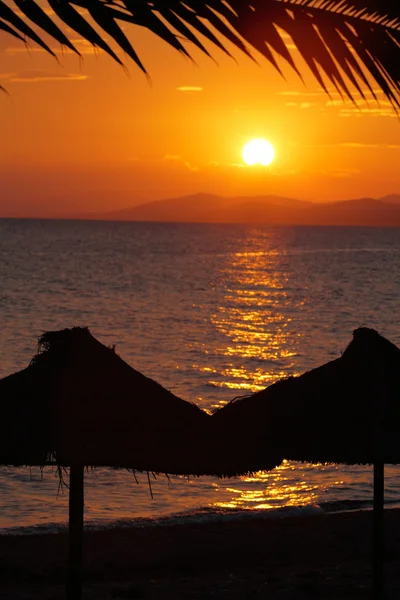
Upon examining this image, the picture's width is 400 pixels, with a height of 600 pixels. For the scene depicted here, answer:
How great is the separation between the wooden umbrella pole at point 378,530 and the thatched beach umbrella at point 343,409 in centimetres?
56

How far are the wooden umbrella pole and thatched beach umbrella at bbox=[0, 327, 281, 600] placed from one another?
4.22 ft

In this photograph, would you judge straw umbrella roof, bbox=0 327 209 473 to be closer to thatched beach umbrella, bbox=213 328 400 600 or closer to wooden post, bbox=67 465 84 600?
thatched beach umbrella, bbox=213 328 400 600

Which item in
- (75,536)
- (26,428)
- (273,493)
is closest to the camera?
(26,428)

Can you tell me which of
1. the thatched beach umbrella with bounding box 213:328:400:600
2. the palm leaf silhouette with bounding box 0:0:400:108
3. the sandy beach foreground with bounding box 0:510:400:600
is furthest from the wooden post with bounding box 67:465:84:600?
the palm leaf silhouette with bounding box 0:0:400:108

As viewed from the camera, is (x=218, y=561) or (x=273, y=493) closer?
(x=218, y=561)

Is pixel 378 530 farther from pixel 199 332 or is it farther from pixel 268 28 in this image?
pixel 199 332

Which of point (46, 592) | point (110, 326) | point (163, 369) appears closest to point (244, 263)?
point (110, 326)

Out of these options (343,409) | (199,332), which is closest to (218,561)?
(343,409)

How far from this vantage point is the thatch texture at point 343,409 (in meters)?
6.29

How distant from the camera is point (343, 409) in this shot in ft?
20.9

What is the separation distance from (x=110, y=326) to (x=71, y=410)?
34.8 meters

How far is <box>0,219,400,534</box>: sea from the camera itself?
14.0m

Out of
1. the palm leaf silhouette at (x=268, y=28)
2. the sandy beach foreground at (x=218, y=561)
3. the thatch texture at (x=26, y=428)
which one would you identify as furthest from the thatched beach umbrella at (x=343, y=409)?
the palm leaf silhouette at (x=268, y=28)

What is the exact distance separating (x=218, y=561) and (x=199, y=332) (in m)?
29.3
